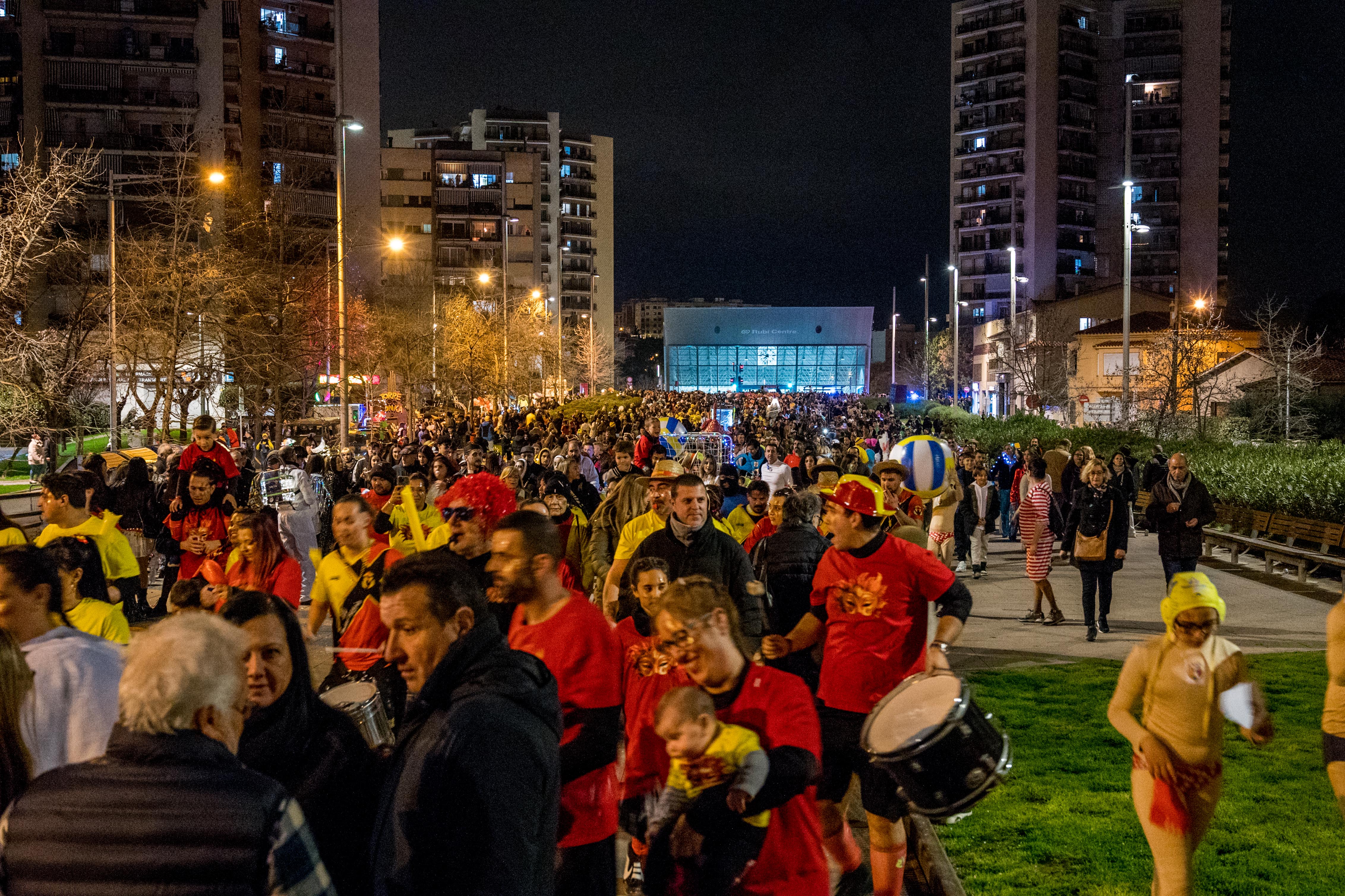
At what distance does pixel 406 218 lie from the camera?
10956 centimetres

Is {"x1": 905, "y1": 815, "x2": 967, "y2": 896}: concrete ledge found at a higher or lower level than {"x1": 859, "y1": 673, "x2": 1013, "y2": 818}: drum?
lower

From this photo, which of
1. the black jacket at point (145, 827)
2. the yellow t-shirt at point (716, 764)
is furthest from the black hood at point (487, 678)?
the black jacket at point (145, 827)

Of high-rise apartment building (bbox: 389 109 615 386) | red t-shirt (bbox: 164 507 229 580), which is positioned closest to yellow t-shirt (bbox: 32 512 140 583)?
red t-shirt (bbox: 164 507 229 580)

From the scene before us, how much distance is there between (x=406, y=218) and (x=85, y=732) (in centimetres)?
11116

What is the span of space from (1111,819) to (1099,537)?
5412mm

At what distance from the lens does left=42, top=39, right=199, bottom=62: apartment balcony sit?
61094mm

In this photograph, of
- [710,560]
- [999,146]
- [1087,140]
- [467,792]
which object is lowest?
[467,792]

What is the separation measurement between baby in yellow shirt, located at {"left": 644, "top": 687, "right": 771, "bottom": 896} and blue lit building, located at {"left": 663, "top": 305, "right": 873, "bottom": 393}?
121 metres

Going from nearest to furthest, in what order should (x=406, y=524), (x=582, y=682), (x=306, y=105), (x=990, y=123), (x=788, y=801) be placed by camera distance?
1. (x=788, y=801)
2. (x=582, y=682)
3. (x=406, y=524)
4. (x=306, y=105)
5. (x=990, y=123)

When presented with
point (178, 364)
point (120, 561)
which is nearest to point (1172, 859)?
point (120, 561)

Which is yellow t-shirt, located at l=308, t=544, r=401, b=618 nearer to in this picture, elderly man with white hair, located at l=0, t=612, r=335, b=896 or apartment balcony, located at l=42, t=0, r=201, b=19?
elderly man with white hair, located at l=0, t=612, r=335, b=896

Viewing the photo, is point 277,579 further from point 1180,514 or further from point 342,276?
point 342,276

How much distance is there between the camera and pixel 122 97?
6150 cm

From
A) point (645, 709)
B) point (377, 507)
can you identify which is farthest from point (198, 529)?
point (645, 709)
